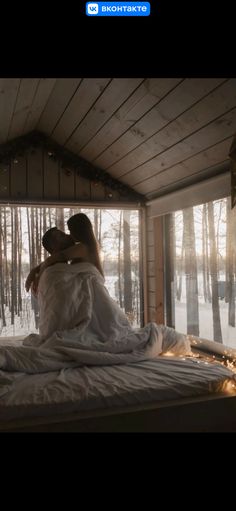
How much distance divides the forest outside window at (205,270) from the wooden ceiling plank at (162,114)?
597mm

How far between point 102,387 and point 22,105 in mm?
1775

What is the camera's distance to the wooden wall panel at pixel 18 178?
3209 mm

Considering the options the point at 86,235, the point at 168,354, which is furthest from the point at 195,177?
the point at 168,354

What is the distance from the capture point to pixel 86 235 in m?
2.37

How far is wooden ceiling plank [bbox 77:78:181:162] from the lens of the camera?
1.94m

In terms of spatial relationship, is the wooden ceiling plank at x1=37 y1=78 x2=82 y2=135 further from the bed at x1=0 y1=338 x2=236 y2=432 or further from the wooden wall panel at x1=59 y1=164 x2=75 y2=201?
the bed at x1=0 y1=338 x2=236 y2=432

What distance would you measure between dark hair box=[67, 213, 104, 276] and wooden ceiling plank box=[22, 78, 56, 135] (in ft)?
2.46

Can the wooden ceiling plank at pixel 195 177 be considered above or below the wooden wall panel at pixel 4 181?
below

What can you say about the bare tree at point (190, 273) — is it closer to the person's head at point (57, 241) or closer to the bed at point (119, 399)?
the person's head at point (57, 241)

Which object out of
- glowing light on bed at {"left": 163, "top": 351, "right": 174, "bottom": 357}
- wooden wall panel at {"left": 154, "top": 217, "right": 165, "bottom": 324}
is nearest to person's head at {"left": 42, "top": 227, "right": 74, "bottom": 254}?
glowing light on bed at {"left": 163, "top": 351, "right": 174, "bottom": 357}

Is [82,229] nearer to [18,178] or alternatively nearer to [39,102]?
[39,102]
